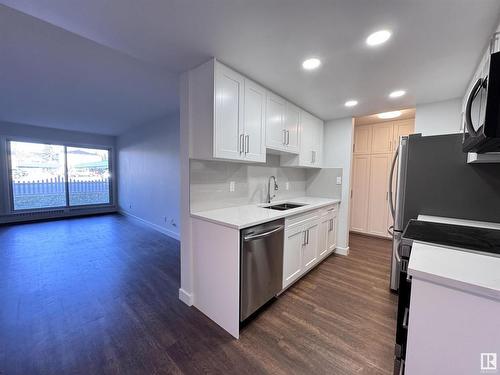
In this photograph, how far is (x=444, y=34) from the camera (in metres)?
1.46

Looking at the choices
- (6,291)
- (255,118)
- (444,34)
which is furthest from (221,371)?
(444,34)

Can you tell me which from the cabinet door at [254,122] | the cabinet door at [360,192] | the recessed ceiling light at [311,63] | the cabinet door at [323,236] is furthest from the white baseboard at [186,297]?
the cabinet door at [360,192]

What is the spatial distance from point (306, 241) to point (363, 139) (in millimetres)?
3210

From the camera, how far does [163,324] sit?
6.16ft

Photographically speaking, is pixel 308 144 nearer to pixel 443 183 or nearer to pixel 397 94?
pixel 397 94

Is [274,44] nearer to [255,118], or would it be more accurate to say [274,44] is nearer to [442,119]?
[255,118]

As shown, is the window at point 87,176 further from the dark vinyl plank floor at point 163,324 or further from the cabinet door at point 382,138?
the cabinet door at point 382,138

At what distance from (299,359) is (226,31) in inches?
97.1

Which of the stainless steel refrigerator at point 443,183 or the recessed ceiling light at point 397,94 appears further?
the recessed ceiling light at point 397,94

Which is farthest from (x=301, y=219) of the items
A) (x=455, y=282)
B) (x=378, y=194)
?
(x=378, y=194)

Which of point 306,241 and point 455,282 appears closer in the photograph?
point 455,282

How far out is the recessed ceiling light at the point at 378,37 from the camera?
1.46m

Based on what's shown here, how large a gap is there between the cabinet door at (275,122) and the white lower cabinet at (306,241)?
97 centimetres

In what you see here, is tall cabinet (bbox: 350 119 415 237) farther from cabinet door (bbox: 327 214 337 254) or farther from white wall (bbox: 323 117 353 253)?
cabinet door (bbox: 327 214 337 254)
